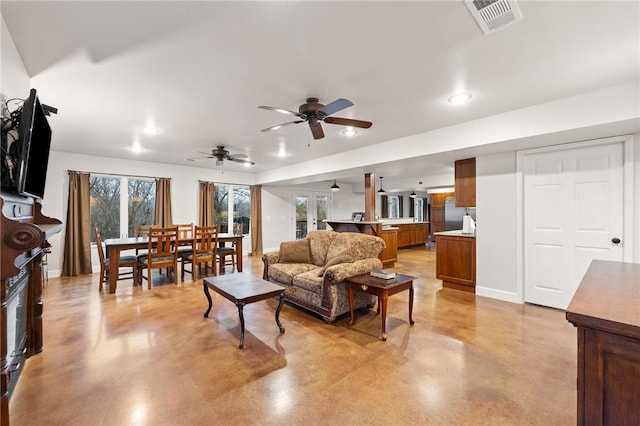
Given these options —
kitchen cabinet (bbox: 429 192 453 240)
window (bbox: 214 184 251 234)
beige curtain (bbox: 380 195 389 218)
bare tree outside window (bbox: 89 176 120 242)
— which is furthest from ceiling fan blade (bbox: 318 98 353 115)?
kitchen cabinet (bbox: 429 192 453 240)

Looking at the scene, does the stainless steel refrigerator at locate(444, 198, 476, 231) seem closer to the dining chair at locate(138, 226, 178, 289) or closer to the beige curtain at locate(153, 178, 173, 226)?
the dining chair at locate(138, 226, 178, 289)

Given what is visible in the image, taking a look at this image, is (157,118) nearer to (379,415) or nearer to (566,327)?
(379,415)

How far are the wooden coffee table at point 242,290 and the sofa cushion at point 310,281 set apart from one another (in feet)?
1.49

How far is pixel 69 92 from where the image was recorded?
2.76 m

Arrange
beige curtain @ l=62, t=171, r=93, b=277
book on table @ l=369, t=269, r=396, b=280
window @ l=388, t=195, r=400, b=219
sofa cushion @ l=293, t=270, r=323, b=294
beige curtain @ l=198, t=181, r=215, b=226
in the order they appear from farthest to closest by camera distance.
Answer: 1. window @ l=388, t=195, r=400, b=219
2. beige curtain @ l=198, t=181, r=215, b=226
3. beige curtain @ l=62, t=171, r=93, b=277
4. sofa cushion @ l=293, t=270, r=323, b=294
5. book on table @ l=369, t=269, r=396, b=280

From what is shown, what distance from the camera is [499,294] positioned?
13.1 feet

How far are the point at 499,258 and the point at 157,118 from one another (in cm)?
496

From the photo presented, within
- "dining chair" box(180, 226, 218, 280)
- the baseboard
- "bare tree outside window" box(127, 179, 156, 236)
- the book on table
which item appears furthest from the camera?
"bare tree outside window" box(127, 179, 156, 236)

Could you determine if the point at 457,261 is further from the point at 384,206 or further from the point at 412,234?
the point at 384,206

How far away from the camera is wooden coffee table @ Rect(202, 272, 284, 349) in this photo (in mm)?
2617

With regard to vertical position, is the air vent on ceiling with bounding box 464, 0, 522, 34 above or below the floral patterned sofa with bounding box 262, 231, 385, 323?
above

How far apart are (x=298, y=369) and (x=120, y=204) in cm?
587

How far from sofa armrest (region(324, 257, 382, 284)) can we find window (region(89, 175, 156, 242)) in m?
5.28

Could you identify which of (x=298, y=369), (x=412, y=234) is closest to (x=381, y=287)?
(x=298, y=369)
